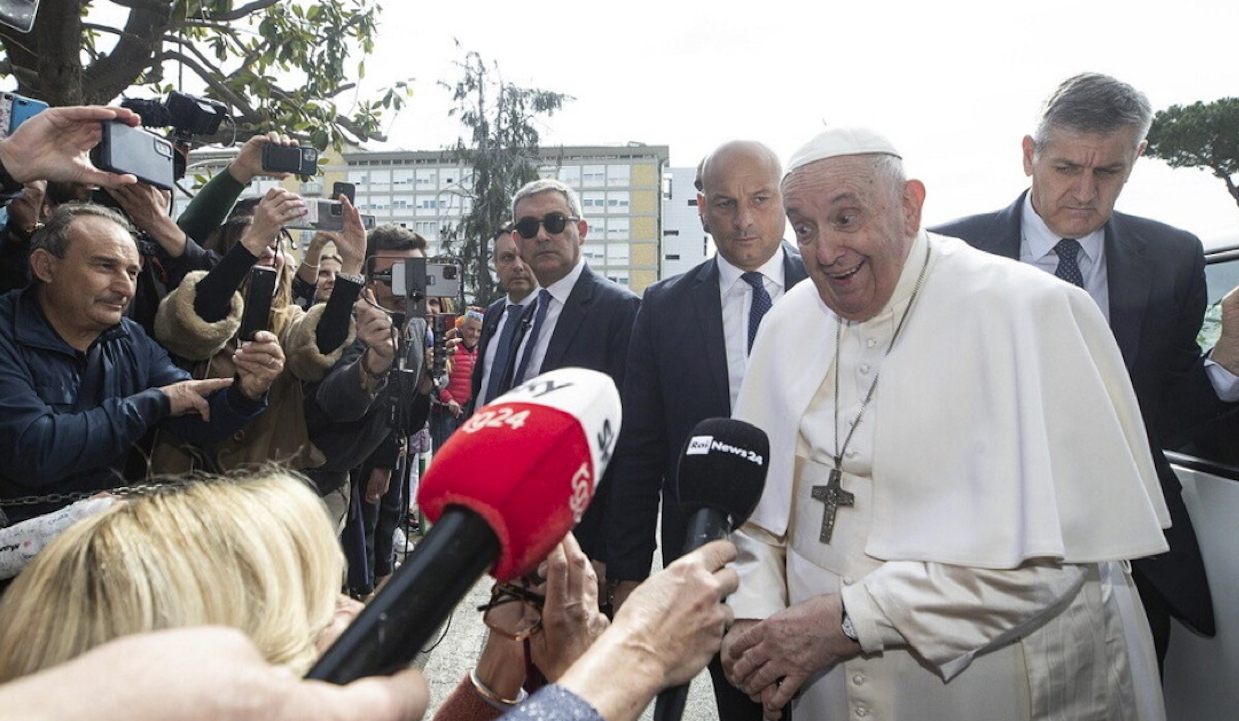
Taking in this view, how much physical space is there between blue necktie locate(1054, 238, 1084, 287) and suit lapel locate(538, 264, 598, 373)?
208 cm

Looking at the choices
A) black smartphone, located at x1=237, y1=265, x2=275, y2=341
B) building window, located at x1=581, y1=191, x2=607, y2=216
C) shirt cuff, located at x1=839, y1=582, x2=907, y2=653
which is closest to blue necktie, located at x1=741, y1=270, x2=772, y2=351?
shirt cuff, located at x1=839, y1=582, x2=907, y2=653

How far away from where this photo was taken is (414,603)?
0.93 meters

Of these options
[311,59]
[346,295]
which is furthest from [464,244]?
[346,295]

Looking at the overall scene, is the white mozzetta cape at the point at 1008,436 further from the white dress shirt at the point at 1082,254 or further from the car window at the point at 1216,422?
the white dress shirt at the point at 1082,254

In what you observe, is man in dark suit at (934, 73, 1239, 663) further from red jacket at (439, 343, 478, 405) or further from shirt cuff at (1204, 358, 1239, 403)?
red jacket at (439, 343, 478, 405)

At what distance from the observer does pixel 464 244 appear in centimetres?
3278

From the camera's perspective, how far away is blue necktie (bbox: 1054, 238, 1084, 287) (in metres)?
2.99

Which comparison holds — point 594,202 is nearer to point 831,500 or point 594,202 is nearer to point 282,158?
point 282,158

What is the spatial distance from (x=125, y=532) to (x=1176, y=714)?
9.80 ft

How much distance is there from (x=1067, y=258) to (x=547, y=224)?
254 cm

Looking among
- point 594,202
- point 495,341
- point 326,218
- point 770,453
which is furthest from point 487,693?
point 594,202

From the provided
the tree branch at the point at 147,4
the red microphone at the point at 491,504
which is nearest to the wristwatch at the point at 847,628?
the red microphone at the point at 491,504

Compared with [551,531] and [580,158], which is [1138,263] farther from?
[580,158]

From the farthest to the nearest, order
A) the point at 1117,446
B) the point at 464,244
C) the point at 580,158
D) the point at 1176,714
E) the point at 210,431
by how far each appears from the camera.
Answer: the point at 580,158 → the point at 464,244 → the point at 210,431 → the point at 1176,714 → the point at 1117,446
